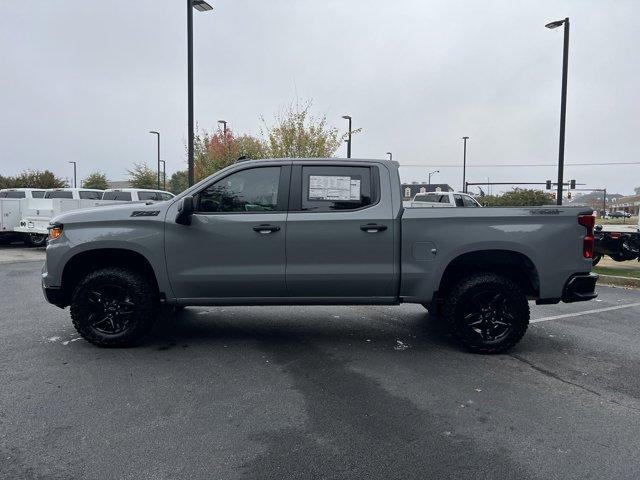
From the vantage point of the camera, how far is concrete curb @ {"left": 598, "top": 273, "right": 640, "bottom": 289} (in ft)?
32.6

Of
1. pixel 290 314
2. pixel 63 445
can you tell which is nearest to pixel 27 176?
pixel 290 314

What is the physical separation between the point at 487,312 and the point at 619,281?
6.70 meters

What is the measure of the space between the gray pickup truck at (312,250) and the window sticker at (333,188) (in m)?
0.01

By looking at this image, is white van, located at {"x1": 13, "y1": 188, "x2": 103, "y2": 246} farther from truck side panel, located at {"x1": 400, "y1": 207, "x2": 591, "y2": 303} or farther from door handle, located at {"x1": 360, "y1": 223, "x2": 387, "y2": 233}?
truck side panel, located at {"x1": 400, "y1": 207, "x2": 591, "y2": 303}

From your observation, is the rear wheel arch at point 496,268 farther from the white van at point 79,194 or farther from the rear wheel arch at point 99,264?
the white van at point 79,194

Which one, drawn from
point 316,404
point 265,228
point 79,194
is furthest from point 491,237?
point 79,194

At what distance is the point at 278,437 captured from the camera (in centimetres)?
328

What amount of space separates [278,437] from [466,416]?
142cm

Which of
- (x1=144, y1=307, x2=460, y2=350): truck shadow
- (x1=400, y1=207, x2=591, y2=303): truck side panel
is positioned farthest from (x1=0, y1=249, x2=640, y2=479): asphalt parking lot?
(x1=400, y1=207, x2=591, y2=303): truck side panel

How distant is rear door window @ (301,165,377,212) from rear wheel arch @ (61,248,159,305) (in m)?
1.82

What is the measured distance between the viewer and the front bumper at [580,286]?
4992mm

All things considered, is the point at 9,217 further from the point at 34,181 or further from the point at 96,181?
the point at 96,181

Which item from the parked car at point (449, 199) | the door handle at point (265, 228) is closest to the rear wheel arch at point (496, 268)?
the door handle at point (265, 228)

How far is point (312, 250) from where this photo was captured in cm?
498
